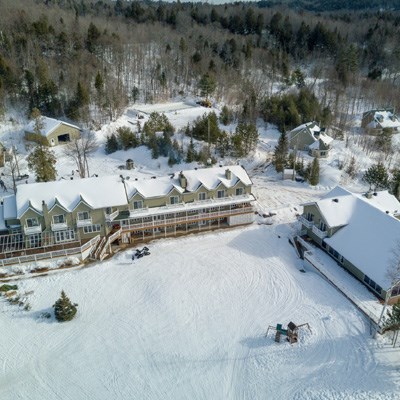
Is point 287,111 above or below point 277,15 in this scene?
below

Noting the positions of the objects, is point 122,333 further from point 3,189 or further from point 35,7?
point 35,7

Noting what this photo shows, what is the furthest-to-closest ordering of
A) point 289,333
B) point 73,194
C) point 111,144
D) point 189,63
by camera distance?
point 189,63 < point 111,144 < point 73,194 < point 289,333

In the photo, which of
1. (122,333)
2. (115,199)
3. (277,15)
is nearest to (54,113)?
(115,199)

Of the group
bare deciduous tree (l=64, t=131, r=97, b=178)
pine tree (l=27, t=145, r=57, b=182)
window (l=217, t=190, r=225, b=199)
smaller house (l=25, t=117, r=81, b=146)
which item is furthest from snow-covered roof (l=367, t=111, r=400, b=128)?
pine tree (l=27, t=145, r=57, b=182)

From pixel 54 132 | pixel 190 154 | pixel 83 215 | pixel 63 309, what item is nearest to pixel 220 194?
pixel 83 215

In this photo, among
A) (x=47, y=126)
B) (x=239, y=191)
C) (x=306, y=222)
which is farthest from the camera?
(x=47, y=126)

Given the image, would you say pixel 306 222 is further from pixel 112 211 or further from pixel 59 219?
pixel 59 219
